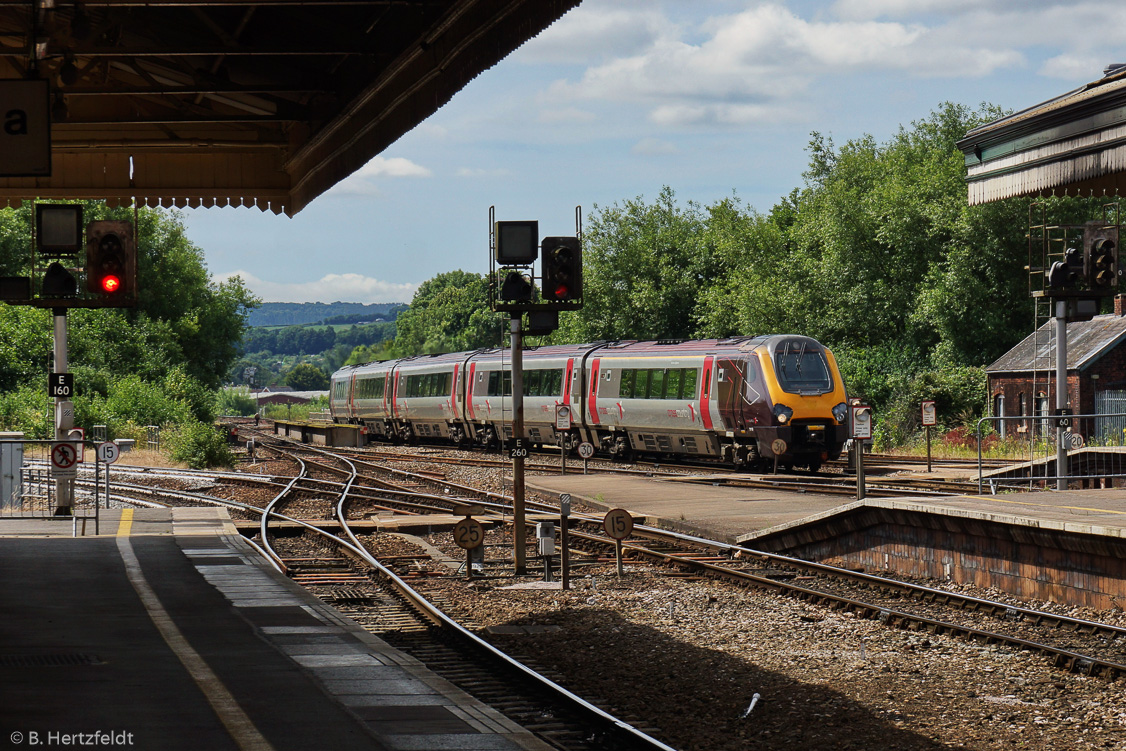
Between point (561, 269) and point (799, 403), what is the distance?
1443 cm

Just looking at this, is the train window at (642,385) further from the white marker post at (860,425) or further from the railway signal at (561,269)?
the railway signal at (561,269)

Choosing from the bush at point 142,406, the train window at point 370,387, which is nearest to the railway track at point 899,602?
the bush at point 142,406

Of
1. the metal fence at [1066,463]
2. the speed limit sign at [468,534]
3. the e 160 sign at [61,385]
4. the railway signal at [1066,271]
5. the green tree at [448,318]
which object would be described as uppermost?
the green tree at [448,318]

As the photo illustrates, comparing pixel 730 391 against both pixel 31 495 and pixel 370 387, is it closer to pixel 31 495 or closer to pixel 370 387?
pixel 31 495

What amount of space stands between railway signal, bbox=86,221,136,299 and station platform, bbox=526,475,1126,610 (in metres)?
8.17

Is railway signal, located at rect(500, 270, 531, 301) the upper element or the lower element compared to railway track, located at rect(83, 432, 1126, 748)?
upper

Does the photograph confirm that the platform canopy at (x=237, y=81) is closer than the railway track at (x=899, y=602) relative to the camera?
No

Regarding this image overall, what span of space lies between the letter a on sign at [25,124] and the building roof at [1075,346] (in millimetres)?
36005

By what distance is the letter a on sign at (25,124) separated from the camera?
8.54m

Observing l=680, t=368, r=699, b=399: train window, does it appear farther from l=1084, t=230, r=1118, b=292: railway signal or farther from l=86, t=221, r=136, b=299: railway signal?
l=86, t=221, r=136, b=299: railway signal

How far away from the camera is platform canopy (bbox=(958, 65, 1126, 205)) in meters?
10.5

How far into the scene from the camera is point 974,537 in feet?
41.9

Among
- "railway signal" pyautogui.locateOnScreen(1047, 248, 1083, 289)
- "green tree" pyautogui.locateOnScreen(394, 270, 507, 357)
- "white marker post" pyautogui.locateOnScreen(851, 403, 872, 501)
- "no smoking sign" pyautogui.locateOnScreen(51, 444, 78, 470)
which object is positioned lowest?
"no smoking sign" pyautogui.locateOnScreen(51, 444, 78, 470)

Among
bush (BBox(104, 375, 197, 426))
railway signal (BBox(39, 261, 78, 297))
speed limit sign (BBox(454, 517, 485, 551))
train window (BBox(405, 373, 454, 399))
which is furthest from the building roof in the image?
railway signal (BBox(39, 261, 78, 297))
